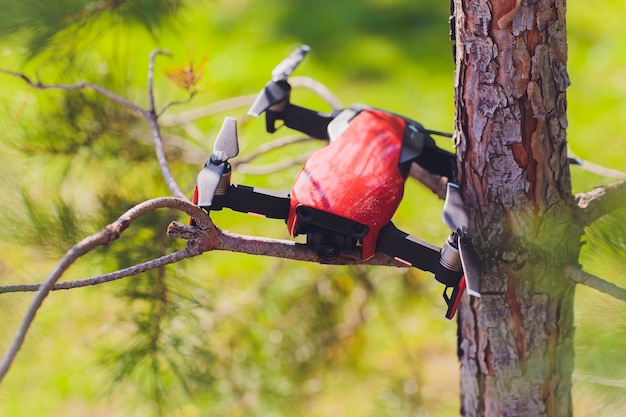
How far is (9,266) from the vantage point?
86 cm

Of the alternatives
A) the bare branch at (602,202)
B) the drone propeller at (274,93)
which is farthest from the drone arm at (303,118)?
the bare branch at (602,202)

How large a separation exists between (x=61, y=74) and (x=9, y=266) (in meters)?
0.26

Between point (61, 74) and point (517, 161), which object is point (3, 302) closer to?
point (61, 74)

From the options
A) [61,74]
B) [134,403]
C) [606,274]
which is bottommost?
[134,403]

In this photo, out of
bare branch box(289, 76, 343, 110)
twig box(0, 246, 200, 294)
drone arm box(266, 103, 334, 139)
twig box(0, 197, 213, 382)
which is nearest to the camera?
twig box(0, 197, 213, 382)

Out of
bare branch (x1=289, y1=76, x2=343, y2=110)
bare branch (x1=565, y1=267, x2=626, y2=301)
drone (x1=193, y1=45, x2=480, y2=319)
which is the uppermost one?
bare branch (x1=289, y1=76, x2=343, y2=110)

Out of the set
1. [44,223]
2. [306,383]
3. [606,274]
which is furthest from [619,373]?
[306,383]

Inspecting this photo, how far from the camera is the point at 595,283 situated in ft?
1.86

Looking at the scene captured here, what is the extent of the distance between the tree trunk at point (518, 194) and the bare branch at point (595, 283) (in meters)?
0.01

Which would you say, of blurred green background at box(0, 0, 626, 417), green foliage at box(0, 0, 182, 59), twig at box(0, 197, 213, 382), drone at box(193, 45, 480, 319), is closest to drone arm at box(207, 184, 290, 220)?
drone at box(193, 45, 480, 319)

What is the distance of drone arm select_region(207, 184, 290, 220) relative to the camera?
571mm

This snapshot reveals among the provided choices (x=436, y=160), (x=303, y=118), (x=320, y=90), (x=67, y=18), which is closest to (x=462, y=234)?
(x=436, y=160)

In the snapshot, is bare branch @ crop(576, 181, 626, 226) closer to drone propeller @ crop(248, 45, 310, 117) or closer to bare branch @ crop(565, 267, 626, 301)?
bare branch @ crop(565, 267, 626, 301)

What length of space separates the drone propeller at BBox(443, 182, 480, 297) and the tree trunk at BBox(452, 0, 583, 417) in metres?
0.03
